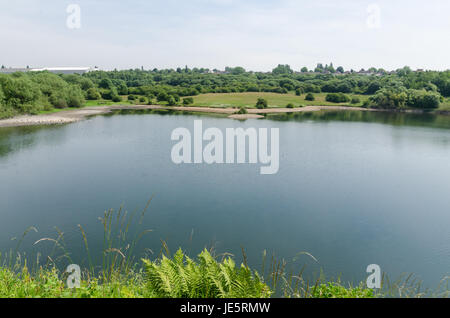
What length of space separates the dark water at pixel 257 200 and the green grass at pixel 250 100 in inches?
1786

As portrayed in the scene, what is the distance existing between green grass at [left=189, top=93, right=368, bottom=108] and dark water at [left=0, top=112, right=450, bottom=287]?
45.4 meters

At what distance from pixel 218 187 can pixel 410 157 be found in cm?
2156

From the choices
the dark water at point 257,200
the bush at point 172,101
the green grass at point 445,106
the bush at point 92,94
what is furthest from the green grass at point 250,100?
the dark water at point 257,200

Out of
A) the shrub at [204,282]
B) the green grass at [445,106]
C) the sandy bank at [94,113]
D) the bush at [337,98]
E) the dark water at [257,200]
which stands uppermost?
the bush at [337,98]

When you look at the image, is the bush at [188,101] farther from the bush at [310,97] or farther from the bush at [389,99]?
the bush at [389,99]

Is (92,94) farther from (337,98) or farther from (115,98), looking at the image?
(337,98)

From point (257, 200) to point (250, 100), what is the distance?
228 ft

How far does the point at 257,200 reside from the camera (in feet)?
69.0

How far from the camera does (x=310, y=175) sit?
26812 mm

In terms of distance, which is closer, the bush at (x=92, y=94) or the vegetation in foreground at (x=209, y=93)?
the vegetation in foreground at (x=209, y=93)

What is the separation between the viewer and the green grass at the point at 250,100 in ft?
272

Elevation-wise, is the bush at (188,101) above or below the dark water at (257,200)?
above

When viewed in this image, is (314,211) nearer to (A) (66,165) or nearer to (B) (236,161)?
(B) (236,161)

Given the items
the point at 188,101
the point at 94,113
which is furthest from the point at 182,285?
the point at 188,101
